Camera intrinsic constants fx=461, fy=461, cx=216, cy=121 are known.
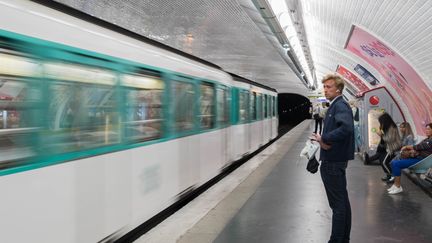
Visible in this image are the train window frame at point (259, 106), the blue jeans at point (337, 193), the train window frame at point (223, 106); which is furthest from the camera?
the train window frame at point (259, 106)

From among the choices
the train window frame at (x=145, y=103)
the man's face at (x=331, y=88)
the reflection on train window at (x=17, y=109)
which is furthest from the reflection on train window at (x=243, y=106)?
the reflection on train window at (x=17, y=109)

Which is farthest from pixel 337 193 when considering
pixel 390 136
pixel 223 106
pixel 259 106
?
pixel 259 106

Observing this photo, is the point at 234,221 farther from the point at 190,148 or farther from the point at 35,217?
the point at 35,217

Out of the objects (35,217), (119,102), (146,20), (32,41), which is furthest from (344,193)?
(146,20)

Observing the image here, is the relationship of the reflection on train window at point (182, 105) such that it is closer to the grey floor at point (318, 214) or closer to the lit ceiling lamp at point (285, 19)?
the grey floor at point (318, 214)

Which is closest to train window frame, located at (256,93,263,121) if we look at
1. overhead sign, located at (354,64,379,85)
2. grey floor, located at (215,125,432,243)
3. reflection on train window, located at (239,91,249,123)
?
reflection on train window, located at (239,91,249,123)

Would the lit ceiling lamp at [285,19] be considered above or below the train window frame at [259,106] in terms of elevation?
above

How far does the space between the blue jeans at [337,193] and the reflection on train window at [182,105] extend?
2.61 metres

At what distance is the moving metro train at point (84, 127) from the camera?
3213 mm

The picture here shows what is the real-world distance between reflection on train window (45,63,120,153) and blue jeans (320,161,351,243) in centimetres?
214

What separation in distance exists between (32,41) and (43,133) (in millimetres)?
692

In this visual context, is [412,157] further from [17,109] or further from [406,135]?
[17,109]

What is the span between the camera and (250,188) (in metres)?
8.00

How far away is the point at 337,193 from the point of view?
4.39 meters
